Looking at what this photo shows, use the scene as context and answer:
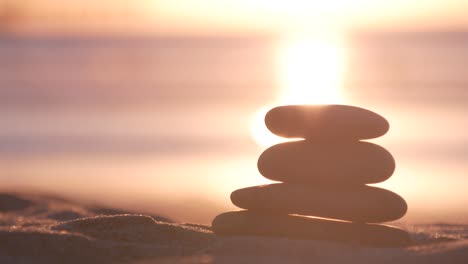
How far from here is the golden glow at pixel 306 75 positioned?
92.2 feet

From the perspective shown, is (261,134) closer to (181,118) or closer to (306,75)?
(181,118)

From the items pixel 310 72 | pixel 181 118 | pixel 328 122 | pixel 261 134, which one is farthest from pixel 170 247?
pixel 310 72

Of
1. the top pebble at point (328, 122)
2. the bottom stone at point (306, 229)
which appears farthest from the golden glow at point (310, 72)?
the bottom stone at point (306, 229)

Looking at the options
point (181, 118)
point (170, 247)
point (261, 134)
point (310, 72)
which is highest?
point (310, 72)

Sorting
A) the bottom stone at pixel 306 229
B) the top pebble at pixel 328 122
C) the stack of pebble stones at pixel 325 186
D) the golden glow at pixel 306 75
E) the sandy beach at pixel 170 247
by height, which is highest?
the golden glow at pixel 306 75

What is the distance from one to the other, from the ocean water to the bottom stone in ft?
15.2

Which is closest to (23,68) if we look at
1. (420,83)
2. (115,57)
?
(115,57)

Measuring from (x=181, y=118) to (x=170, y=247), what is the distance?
19375 millimetres

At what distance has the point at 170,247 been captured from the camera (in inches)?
369

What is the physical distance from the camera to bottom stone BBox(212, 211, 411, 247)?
32.7 ft

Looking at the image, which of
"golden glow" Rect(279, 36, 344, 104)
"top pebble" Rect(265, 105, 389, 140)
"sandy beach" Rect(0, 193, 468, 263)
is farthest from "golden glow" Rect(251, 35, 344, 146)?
"sandy beach" Rect(0, 193, 468, 263)

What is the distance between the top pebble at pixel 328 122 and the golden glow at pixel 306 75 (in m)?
12.9

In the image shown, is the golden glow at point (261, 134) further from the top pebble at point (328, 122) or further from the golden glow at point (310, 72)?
the top pebble at point (328, 122)

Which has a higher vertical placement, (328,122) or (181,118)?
(181,118)
